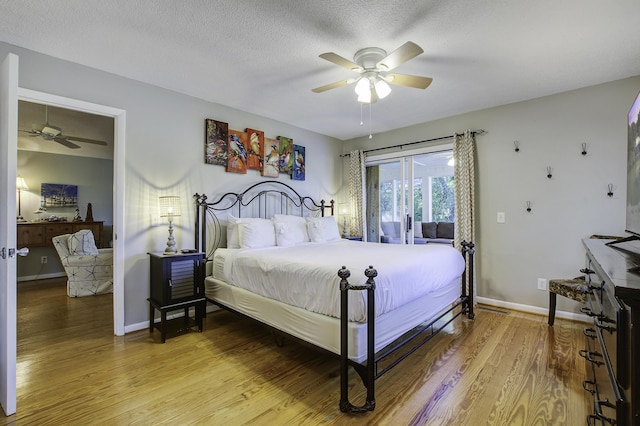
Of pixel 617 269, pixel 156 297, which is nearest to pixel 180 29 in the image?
pixel 156 297

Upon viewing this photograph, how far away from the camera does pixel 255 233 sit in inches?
138

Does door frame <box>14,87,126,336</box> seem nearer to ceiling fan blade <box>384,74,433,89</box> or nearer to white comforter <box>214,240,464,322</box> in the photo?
white comforter <box>214,240,464,322</box>

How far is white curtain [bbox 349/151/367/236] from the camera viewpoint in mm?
5312

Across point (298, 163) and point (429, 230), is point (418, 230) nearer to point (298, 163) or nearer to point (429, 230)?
point (429, 230)

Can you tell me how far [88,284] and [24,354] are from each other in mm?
2375

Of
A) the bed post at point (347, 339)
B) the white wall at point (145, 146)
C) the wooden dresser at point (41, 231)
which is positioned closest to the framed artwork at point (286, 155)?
the white wall at point (145, 146)

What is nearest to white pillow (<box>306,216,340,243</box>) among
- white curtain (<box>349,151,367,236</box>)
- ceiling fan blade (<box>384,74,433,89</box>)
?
white curtain (<box>349,151,367,236</box>)

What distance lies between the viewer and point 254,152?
422 centimetres

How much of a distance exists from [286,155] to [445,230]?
3074 mm

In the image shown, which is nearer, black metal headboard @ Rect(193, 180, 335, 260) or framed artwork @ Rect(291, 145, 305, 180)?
black metal headboard @ Rect(193, 180, 335, 260)

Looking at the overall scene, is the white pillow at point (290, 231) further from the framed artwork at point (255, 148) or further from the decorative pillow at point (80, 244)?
the decorative pillow at point (80, 244)

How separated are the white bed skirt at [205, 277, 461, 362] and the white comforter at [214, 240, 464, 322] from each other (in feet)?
0.21

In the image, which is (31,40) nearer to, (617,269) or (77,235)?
(77,235)

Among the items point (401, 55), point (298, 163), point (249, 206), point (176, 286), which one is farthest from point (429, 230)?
point (176, 286)
